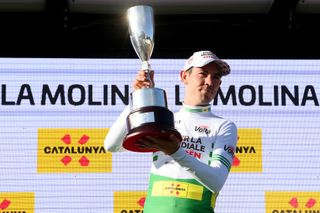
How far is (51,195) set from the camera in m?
4.29

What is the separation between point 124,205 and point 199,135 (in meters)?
1.66

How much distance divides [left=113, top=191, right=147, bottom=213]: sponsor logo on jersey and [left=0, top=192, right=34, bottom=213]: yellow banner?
477mm

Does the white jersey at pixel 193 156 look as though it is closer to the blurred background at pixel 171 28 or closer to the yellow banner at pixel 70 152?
the yellow banner at pixel 70 152

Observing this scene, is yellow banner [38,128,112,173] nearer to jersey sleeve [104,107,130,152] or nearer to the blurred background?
the blurred background

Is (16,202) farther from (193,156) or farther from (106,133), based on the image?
(193,156)

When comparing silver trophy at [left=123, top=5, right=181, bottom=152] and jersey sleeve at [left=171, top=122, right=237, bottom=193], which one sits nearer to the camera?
silver trophy at [left=123, top=5, right=181, bottom=152]

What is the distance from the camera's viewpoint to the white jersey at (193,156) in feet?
8.66

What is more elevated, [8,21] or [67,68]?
[8,21]

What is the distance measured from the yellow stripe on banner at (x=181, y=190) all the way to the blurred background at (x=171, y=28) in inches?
83.2

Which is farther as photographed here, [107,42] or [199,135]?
[107,42]

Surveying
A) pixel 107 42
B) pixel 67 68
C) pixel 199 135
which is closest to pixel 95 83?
pixel 67 68

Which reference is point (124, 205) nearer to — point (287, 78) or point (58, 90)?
point (58, 90)

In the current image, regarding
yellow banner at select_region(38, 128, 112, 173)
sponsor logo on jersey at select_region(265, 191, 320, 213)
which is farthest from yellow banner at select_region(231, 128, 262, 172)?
yellow banner at select_region(38, 128, 112, 173)

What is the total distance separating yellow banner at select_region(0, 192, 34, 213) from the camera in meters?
4.27
